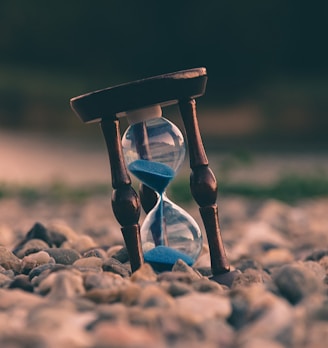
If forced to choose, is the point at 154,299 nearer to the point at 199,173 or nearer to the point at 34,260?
the point at 199,173

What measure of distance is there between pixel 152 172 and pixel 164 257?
32 centimetres

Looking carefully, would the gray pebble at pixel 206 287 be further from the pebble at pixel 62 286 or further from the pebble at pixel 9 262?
the pebble at pixel 9 262

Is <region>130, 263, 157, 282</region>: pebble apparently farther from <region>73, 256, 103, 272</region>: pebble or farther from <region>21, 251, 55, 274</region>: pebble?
<region>21, 251, 55, 274</region>: pebble

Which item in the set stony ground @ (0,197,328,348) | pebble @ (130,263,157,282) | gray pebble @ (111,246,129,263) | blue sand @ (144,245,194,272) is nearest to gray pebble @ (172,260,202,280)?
stony ground @ (0,197,328,348)

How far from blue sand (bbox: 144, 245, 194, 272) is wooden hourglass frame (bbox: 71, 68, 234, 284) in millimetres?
60

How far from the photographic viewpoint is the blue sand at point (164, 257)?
3.22 m

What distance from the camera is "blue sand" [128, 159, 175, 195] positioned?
10.3ft

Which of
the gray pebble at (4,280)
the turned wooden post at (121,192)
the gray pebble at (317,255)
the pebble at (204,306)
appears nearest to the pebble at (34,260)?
the gray pebble at (4,280)

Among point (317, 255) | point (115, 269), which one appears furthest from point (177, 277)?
point (317, 255)

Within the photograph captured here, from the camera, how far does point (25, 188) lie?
9.23 meters

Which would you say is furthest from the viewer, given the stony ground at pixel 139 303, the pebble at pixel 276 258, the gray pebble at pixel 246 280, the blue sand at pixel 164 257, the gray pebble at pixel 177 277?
the pebble at pixel 276 258

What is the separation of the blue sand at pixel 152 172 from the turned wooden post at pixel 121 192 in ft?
0.18

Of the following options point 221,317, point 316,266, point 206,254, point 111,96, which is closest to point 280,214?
point 206,254

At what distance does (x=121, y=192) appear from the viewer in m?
3.09
